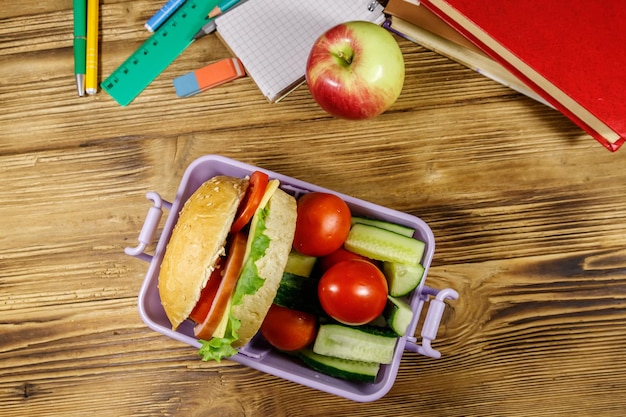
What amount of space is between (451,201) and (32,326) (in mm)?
935

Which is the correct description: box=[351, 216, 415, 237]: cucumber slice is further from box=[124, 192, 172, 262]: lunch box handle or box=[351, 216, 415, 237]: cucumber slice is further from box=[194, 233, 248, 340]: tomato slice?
box=[124, 192, 172, 262]: lunch box handle

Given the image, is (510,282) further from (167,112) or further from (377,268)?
(167,112)

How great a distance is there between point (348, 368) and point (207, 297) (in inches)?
11.5

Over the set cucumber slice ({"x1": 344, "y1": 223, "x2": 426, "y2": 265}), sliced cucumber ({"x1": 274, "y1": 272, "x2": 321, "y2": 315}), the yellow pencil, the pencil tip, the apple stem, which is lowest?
sliced cucumber ({"x1": 274, "y1": 272, "x2": 321, "y2": 315})

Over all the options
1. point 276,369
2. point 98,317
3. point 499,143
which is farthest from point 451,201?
point 98,317

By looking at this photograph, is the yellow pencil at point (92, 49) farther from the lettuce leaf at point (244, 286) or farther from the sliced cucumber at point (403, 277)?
the sliced cucumber at point (403, 277)

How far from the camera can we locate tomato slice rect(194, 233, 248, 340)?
3.14 ft

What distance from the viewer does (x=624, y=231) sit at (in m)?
1.18

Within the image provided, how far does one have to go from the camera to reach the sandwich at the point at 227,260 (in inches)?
36.8

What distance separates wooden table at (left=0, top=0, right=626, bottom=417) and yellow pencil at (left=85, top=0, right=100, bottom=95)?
0.03m

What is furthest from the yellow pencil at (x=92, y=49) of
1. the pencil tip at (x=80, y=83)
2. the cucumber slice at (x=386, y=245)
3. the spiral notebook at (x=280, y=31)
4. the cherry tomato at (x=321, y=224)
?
the cucumber slice at (x=386, y=245)

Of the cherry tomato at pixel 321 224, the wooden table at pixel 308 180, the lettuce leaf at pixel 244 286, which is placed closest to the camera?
the lettuce leaf at pixel 244 286

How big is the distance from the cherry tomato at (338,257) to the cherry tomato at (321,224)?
39mm

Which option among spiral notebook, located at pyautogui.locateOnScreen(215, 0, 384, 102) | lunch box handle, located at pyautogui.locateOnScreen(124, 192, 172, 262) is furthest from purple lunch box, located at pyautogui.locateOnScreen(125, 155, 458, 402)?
spiral notebook, located at pyautogui.locateOnScreen(215, 0, 384, 102)
